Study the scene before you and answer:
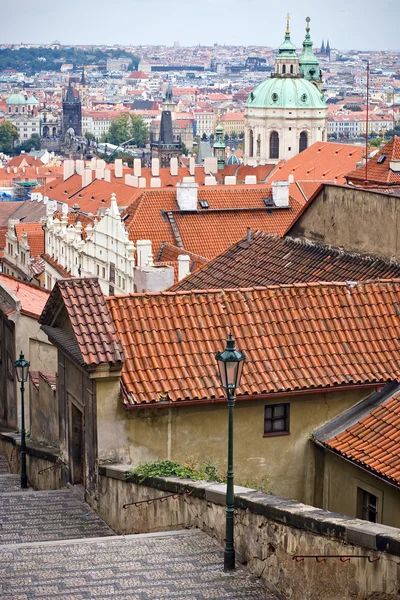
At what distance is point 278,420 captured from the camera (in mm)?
14289

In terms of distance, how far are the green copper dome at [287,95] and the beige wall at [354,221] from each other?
111034 mm

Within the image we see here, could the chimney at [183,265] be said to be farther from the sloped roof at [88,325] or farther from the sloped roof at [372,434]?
the sloped roof at [372,434]

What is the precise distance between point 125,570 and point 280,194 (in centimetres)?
3317

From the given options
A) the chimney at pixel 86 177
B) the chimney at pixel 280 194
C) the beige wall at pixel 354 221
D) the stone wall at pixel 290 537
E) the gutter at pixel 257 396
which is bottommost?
the chimney at pixel 86 177

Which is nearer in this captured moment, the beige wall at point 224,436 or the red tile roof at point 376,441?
the red tile roof at point 376,441

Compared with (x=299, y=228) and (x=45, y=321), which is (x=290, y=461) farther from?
(x=299, y=228)

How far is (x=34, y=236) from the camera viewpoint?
55.6 m

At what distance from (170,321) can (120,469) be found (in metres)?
1.87

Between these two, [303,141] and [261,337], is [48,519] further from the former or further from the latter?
[303,141]

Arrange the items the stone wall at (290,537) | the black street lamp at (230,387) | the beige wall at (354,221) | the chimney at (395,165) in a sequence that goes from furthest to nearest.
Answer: the chimney at (395,165) → the beige wall at (354,221) → the black street lamp at (230,387) → the stone wall at (290,537)

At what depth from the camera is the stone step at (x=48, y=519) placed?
1312 cm

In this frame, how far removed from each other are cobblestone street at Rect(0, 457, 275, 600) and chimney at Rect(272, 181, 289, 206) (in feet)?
101

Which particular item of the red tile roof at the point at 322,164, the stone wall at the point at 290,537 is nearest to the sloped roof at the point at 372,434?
the stone wall at the point at 290,537

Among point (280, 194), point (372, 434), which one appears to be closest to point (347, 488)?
point (372, 434)
